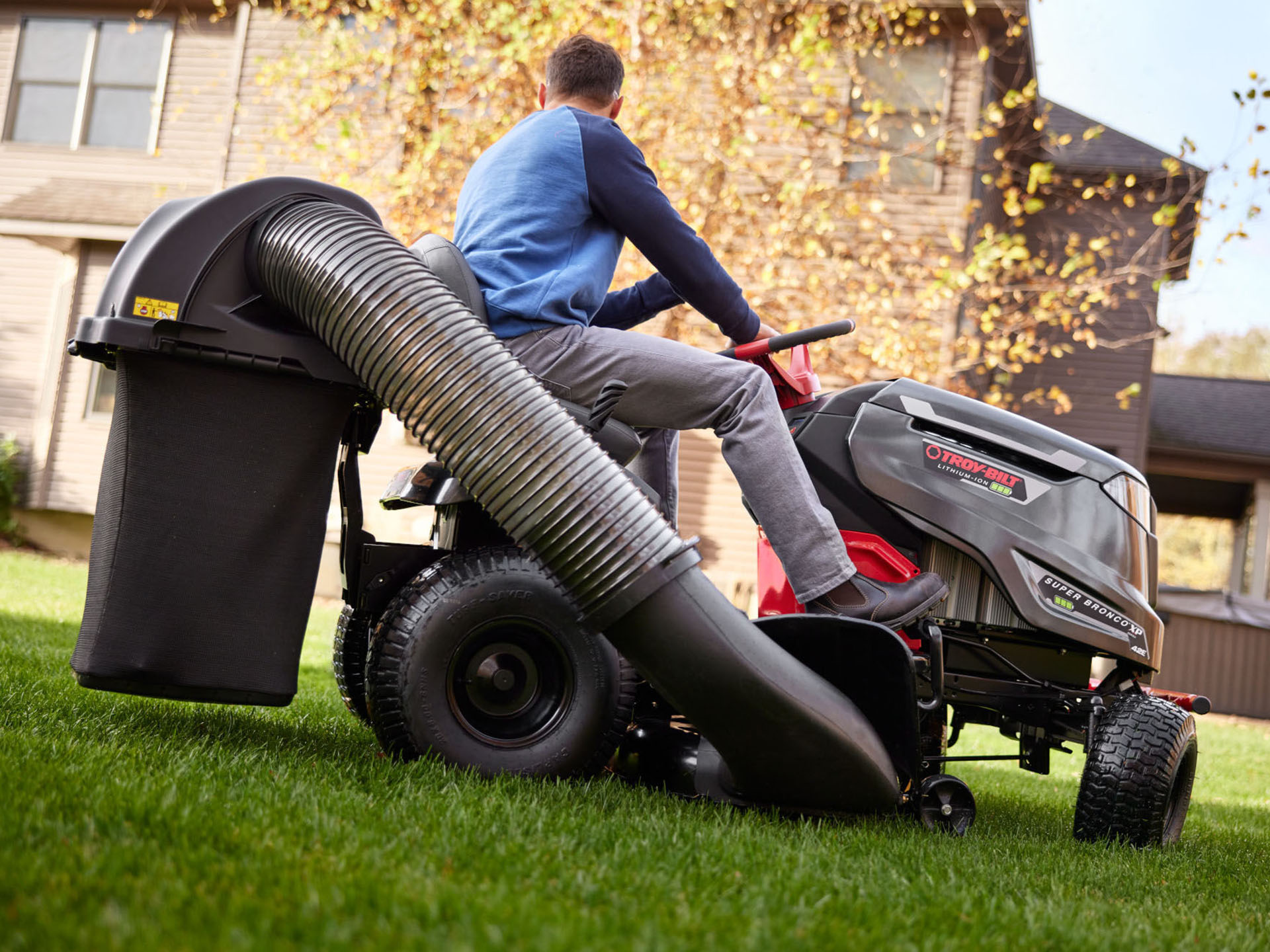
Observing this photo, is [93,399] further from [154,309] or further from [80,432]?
[154,309]

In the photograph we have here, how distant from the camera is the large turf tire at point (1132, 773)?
3.17 metres

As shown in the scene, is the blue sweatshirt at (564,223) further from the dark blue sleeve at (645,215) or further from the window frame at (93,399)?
the window frame at (93,399)

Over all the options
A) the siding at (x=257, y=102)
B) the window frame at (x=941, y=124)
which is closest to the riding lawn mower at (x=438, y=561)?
the window frame at (x=941, y=124)

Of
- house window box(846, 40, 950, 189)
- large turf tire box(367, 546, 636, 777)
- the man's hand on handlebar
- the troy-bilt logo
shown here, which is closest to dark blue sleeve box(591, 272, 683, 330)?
the man's hand on handlebar

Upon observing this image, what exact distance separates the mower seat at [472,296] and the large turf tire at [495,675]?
382 mm

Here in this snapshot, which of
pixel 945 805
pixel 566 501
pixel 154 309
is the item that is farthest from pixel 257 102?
pixel 945 805

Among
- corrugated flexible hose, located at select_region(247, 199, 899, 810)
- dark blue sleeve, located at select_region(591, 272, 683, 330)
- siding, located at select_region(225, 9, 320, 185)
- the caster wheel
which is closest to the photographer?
corrugated flexible hose, located at select_region(247, 199, 899, 810)

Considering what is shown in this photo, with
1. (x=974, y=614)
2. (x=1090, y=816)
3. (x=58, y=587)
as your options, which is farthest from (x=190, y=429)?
(x=58, y=587)

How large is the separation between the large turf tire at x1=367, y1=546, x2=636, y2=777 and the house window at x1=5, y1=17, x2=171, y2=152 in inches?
553

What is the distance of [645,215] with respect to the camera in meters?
2.96

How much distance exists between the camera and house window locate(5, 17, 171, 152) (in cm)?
1498

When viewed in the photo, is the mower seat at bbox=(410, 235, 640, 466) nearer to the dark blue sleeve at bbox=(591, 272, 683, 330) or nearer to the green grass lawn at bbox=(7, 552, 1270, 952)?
the dark blue sleeve at bbox=(591, 272, 683, 330)

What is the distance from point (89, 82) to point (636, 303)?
14.4 metres

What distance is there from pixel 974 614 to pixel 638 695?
995mm
